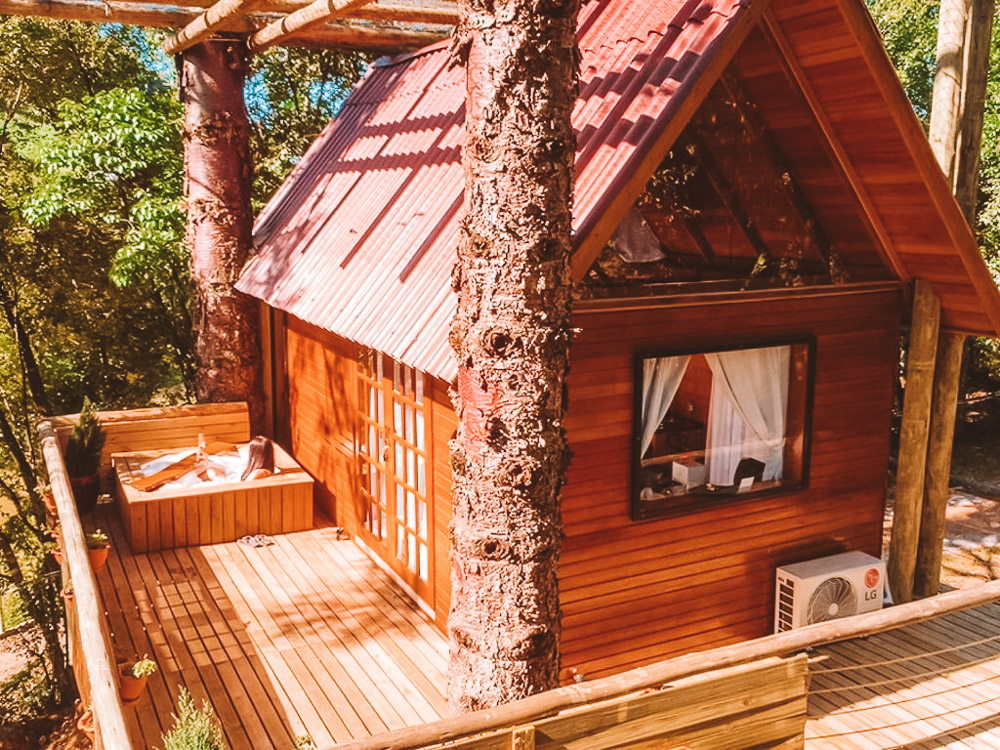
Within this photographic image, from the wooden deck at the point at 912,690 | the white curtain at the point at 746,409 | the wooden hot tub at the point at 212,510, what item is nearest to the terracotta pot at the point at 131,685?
the wooden hot tub at the point at 212,510

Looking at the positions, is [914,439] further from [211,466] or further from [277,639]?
[211,466]

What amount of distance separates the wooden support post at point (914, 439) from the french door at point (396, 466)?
423cm

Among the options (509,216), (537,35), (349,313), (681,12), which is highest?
(681,12)

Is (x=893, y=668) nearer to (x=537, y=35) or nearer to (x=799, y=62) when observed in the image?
(x=799, y=62)

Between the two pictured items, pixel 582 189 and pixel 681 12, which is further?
pixel 681 12

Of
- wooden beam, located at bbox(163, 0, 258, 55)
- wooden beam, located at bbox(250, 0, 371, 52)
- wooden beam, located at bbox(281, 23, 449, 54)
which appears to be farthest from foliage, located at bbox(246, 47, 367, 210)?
wooden beam, located at bbox(250, 0, 371, 52)

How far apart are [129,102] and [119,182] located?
3.68m

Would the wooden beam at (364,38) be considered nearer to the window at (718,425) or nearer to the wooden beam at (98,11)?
the wooden beam at (98,11)

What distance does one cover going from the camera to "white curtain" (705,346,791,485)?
698 cm

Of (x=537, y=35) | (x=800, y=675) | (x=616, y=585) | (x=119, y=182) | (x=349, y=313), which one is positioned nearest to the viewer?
(x=537, y=35)

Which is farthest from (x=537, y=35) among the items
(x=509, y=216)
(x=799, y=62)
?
(x=799, y=62)

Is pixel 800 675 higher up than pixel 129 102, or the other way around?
pixel 129 102

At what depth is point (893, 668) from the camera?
23.4 ft

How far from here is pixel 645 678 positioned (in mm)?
4434
